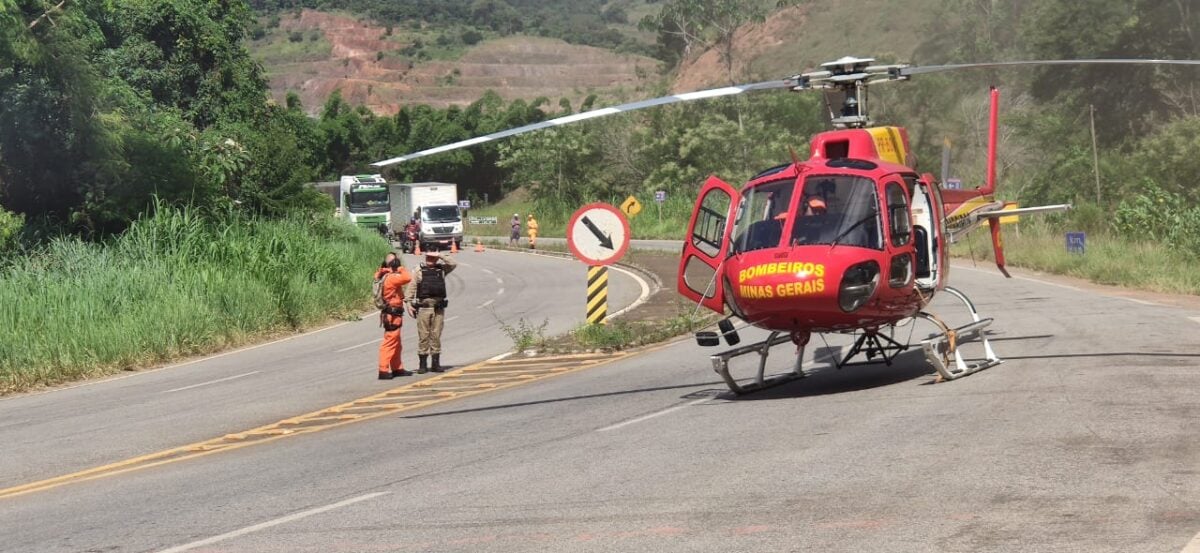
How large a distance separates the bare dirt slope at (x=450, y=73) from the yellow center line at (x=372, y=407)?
466 ft

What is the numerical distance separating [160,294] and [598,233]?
34.4 feet

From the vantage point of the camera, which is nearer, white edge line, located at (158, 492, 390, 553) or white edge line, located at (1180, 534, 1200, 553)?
white edge line, located at (1180, 534, 1200, 553)

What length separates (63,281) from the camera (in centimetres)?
2452

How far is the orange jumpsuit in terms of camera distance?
17781 millimetres

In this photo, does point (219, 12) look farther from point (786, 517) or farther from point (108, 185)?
point (786, 517)

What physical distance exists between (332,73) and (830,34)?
88.6m

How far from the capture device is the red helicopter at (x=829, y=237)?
451 inches

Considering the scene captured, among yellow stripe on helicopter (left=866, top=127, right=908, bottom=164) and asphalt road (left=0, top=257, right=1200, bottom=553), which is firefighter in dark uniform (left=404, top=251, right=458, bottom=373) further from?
yellow stripe on helicopter (left=866, top=127, right=908, bottom=164)

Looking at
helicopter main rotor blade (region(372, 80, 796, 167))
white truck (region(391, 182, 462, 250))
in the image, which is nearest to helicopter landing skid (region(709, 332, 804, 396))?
helicopter main rotor blade (region(372, 80, 796, 167))

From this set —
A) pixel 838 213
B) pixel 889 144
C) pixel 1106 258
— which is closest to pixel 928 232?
pixel 889 144

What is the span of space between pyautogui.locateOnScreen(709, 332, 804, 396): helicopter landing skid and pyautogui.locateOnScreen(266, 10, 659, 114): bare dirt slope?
14565 centimetres

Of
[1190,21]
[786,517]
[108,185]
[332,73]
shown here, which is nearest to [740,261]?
[786,517]

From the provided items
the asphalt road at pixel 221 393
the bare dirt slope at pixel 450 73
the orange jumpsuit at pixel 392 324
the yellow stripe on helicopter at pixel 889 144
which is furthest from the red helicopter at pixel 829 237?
the bare dirt slope at pixel 450 73

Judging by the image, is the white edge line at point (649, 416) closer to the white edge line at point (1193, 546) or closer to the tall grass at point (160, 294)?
the white edge line at point (1193, 546)
